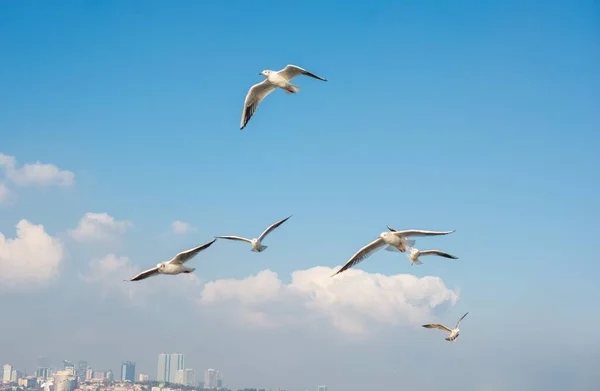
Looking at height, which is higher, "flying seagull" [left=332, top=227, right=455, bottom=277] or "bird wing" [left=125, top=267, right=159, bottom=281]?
"flying seagull" [left=332, top=227, right=455, bottom=277]

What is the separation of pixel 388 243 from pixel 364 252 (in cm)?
97

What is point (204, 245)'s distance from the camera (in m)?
23.0

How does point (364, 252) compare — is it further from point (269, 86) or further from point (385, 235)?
point (269, 86)

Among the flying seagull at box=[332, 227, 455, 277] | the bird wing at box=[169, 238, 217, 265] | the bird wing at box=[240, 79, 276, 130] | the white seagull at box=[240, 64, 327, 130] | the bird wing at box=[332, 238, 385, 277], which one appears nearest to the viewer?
the bird wing at box=[169, 238, 217, 265]

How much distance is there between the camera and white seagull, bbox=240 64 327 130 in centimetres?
2631

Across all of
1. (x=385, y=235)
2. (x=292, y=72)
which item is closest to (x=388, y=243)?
(x=385, y=235)

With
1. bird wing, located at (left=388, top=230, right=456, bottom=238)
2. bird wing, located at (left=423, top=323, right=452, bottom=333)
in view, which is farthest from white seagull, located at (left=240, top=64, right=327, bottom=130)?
bird wing, located at (left=423, top=323, right=452, bottom=333)

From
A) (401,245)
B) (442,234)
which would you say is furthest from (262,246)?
(442,234)

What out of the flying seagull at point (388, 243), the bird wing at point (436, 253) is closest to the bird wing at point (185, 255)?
the flying seagull at point (388, 243)

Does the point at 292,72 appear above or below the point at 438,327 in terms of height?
above

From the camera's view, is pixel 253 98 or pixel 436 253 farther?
pixel 253 98

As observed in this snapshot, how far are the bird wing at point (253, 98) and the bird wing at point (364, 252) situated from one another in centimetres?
626

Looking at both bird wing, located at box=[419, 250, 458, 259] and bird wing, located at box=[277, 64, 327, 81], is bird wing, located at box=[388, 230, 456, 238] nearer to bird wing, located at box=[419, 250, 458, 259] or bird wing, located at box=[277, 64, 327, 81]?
bird wing, located at box=[419, 250, 458, 259]

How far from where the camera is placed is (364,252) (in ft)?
86.4
